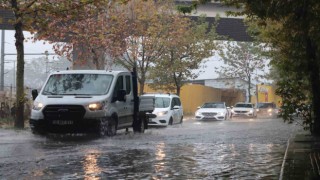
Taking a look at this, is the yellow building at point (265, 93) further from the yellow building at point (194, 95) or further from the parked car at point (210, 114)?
the parked car at point (210, 114)

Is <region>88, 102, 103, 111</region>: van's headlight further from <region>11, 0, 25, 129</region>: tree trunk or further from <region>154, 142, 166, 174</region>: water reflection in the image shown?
<region>11, 0, 25, 129</region>: tree trunk

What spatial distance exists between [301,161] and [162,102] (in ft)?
53.7

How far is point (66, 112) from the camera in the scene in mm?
13562

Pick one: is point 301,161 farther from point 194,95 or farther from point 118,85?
point 194,95

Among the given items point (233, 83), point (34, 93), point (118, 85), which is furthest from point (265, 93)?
point (34, 93)

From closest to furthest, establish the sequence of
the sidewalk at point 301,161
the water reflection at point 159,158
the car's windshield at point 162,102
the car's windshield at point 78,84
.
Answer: the sidewalk at point 301,161 < the water reflection at point 159,158 < the car's windshield at point 78,84 < the car's windshield at point 162,102

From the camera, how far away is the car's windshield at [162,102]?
2461 centimetres

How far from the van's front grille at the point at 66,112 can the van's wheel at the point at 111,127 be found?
1051 mm

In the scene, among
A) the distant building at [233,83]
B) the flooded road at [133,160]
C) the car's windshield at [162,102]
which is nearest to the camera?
the flooded road at [133,160]

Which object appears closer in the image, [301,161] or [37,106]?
[301,161]

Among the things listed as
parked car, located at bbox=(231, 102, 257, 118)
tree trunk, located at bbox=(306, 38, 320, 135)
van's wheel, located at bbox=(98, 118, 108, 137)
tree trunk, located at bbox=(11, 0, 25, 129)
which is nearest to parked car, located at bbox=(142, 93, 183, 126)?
tree trunk, located at bbox=(11, 0, 25, 129)

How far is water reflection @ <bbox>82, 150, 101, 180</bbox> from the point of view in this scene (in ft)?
23.8

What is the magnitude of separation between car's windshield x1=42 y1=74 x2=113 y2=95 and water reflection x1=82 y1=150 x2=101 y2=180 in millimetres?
4347

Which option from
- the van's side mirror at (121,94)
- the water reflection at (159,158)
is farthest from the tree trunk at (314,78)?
the van's side mirror at (121,94)
